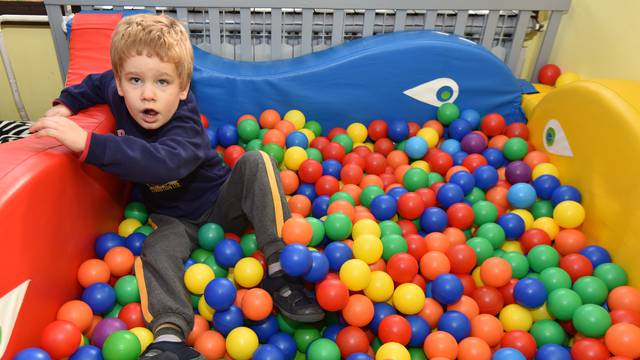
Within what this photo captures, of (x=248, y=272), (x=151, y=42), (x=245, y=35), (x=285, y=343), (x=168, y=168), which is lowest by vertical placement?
(x=285, y=343)

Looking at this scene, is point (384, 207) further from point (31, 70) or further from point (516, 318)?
point (31, 70)

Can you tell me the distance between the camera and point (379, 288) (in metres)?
1.25

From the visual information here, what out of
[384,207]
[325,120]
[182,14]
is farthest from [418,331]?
[182,14]

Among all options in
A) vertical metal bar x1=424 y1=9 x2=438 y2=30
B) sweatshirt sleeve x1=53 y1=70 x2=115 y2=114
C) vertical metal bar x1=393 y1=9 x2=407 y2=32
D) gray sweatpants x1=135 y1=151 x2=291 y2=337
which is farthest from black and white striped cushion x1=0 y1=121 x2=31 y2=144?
vertical metal bar x1=424 y1=9 x2=438 y2=30

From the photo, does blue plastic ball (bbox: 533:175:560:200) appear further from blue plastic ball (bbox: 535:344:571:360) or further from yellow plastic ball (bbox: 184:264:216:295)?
yellow plastic ball (bbox: 184:264:216:295)

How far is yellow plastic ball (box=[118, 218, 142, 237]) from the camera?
147cm

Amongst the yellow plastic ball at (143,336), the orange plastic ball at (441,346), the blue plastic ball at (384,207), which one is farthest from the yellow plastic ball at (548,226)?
the yellow plastic ball at (143,336)

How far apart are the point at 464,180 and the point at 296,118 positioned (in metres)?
0.63

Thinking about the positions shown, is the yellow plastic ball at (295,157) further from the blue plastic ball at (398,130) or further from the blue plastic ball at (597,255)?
the blue plastic ball at (597,255)

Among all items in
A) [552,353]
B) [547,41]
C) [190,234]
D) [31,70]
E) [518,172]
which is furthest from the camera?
[31,70]

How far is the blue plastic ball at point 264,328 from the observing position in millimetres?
1231

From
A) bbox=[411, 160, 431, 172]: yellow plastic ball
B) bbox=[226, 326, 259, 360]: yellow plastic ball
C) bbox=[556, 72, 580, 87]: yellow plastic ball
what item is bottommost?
bbox=[226, 326, 259, 360]: yellow plastic ball

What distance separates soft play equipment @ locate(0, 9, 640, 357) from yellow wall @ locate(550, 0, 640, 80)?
20cm

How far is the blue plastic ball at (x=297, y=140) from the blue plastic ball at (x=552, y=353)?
958 millimetres
